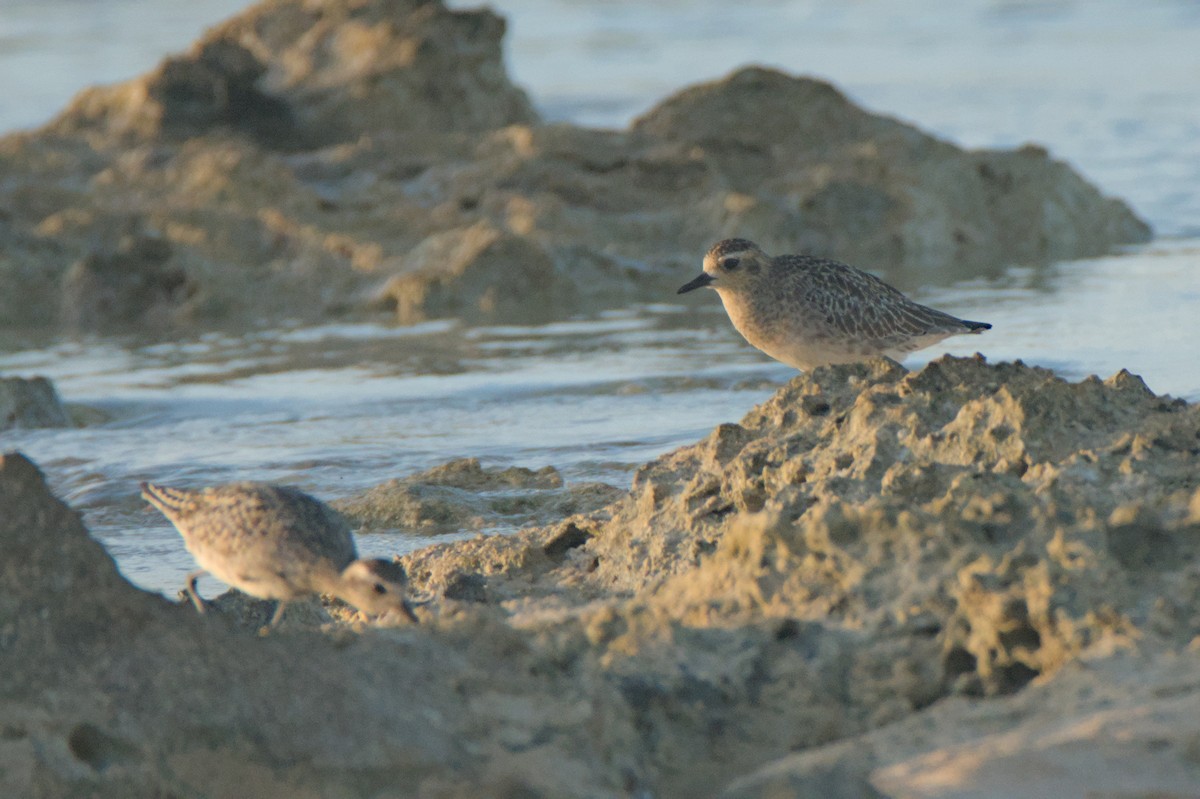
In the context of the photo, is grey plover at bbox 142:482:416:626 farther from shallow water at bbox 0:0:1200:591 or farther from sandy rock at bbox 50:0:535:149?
sandy rock at bbox 50:0:535:149

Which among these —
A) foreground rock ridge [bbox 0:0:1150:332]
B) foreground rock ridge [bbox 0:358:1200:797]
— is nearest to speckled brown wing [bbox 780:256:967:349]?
foreground rock ridge [bbox 0:358:1200:797]

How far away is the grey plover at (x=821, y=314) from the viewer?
21.4 ft

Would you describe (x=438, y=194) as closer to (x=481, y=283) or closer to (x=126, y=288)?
(x=481, y=283)

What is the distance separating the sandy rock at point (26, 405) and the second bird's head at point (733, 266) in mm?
3459

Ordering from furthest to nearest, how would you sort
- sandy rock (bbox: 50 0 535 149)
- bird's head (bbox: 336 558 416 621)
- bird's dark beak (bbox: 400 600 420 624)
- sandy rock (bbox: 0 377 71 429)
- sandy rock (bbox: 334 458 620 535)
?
sandy rock (bbox: 50 0 535 149), sandy rock (bbox: 0 377 71 429), sandy rock (bbox: 334 458 620 535), bird's head (bbox: 336 558 416 621), bird's dark beak (bbox: 400 600 420 624)

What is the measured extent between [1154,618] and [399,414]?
5548 millimetres

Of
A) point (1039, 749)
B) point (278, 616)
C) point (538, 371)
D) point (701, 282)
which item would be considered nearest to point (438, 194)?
point (538, 371)

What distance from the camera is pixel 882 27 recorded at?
26.0 meters

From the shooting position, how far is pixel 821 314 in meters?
6.52

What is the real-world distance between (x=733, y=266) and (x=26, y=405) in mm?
3737

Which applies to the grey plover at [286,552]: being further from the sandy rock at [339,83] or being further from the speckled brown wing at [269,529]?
the sandy rock at [339,83]

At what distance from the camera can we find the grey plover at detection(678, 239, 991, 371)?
6.53 m

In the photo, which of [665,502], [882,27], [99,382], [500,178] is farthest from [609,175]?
[882,27]

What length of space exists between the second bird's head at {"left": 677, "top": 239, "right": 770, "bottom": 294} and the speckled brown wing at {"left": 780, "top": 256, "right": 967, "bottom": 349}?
0.13 m
